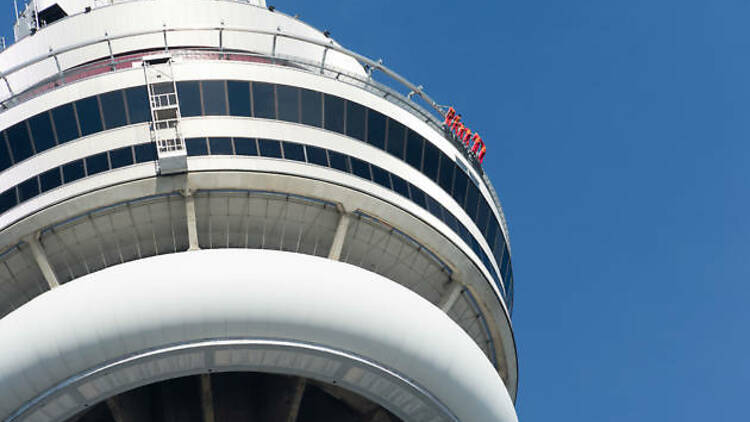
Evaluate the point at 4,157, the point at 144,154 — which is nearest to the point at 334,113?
the point at 144,154

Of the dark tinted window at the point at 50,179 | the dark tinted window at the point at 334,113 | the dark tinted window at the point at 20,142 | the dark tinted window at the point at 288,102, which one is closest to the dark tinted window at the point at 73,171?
the dark tinted window at the point at 50,179

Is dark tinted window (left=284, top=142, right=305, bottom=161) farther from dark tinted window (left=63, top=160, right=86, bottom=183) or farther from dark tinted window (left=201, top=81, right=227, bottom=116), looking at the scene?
dark tinted window (left=63, top=160, right=86, bottom=183)

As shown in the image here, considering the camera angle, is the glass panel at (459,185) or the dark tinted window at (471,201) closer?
the glass panel at (459,185)

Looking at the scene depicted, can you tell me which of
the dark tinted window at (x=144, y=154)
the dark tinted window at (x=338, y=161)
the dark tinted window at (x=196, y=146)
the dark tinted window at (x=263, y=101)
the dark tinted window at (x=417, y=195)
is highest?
the dark tinted window at (x=263, y=101)

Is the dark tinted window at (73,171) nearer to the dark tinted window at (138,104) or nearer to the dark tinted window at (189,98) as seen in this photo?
the dark tinted window at (138,104)

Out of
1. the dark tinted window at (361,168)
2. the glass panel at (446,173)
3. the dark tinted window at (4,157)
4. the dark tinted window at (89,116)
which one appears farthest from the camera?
the glass panel at (446,173)

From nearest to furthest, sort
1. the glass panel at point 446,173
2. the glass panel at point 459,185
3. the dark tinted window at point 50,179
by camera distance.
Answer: the dark tinted window at point 50,179 → the glass panel at point 446,173 → the glass panel at point 459,185

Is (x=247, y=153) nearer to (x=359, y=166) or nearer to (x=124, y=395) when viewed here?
(x=359, y=166)

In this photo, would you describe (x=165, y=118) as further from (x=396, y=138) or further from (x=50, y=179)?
(x=396, y=138)
